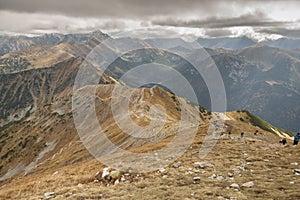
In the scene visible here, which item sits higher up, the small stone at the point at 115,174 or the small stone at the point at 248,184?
the small stone at the point at 248,184

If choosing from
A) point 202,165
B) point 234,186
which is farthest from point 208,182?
point 202,165

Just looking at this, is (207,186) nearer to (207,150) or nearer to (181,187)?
(181,187)

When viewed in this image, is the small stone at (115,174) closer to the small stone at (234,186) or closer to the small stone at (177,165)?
the small stone at (177,165)

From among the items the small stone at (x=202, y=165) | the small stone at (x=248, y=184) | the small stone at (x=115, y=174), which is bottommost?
the small stone at (x=115, y=174)

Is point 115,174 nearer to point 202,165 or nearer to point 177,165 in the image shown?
point 177,165

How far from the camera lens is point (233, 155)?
3822 centimetres

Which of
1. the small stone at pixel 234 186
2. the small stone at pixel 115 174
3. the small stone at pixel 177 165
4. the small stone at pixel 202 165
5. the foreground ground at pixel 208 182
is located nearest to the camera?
the foreground ground at pixel 208 182

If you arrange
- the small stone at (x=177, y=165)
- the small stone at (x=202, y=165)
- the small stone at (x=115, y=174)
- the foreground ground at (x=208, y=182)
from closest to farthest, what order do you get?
1. the foreground ground at (x=208, y=182)
2. the small stone at (x=115, y=174)
3. the small stone at (x=202, y=165)
4. the small stone at (x=177, y=165)

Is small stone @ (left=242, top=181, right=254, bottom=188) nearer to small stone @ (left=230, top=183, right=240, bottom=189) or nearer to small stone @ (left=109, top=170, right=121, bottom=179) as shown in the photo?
small stone @ (left=230, top=183, right=240, bottom=189)

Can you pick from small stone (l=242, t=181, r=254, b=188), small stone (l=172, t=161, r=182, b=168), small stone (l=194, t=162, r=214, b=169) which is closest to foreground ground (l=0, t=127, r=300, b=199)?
small stone (l=172, t=161, r=182, b=168)

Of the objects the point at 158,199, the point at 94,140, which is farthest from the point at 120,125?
the point at 158,199

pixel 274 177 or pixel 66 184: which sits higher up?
pixel 274 177

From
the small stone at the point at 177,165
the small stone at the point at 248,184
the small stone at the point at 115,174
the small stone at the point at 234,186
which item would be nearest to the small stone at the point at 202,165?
the small stone at the point at 177,165

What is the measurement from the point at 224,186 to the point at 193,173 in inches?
225
